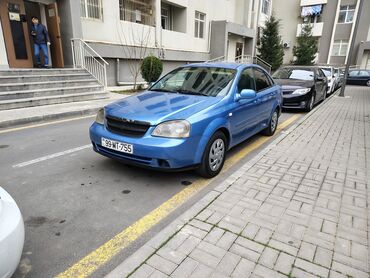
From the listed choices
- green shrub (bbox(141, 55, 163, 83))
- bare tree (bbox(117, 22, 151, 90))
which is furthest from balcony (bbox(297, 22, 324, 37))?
green shrub (bbox(141, 55, 163, 83))

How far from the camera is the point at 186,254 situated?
94.7 inches

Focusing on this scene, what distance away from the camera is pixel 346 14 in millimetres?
32719

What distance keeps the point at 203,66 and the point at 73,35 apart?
822 centimetres

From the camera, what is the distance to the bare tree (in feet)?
46.2

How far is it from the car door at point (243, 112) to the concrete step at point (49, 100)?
21.6 ft

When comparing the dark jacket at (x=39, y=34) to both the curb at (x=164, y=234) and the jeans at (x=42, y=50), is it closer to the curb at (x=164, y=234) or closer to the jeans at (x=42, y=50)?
the jeans at (x=42, y=50)

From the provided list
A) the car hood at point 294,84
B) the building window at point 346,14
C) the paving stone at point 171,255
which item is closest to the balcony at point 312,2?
the building window at point 346,14

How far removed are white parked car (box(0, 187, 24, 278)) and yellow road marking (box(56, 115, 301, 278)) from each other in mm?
523

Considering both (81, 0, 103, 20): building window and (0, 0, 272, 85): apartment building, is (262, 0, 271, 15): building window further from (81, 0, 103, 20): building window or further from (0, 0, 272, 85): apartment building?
(81, 0, 103, 20): building window

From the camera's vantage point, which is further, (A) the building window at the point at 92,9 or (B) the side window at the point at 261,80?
(A) the building window at the point at 92,9

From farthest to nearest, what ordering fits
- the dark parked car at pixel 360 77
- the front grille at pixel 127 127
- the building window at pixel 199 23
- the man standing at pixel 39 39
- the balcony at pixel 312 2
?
1. the balcony at pixel 312 2
2. the dark parked car at pixel 360 77
3. the building window at pixel 199 23
4. the man standing at pixel 39 39
5. the front grille at pixel 127 127

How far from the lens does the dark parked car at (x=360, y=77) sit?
2434cm

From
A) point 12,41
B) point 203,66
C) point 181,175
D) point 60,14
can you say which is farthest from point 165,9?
point 181,175

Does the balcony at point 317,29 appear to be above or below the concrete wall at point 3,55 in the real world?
above
